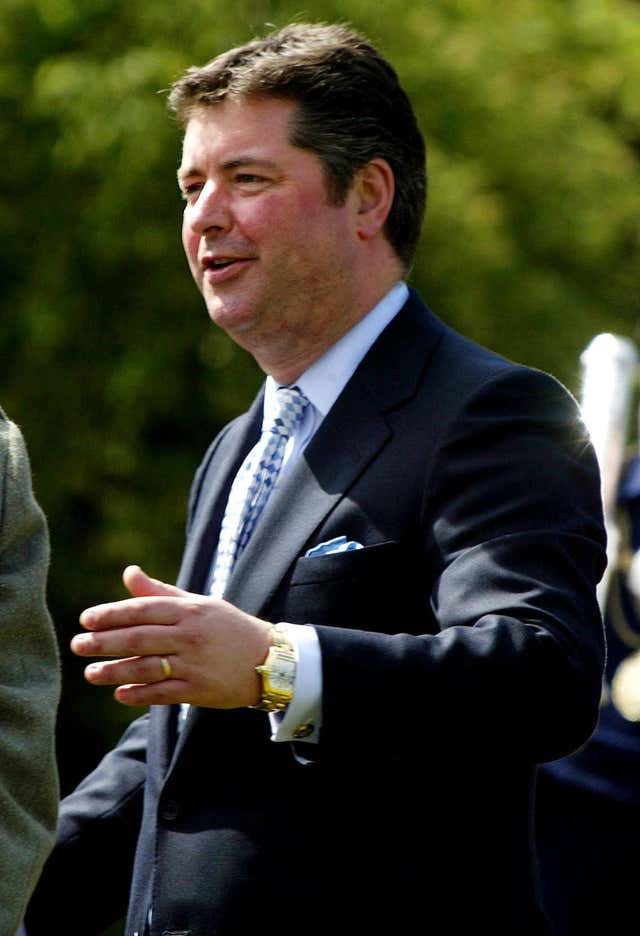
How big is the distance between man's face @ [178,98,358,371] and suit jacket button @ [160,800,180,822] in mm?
791

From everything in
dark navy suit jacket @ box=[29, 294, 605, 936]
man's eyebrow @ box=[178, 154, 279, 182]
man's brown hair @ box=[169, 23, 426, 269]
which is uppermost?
man's brown hair @ box=[169, 23, 426, 269]

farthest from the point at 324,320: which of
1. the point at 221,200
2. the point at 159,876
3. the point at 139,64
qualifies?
the point at 139,64

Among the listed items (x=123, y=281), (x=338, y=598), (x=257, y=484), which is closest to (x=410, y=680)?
(x=338, y=598)

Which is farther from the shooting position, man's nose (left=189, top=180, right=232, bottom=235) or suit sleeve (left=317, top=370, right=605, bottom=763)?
man's nose (left=189, top=180, right=232, bottom=235)

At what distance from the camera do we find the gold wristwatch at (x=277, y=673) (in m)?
2.34

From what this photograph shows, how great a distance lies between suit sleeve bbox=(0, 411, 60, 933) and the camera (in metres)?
2.22

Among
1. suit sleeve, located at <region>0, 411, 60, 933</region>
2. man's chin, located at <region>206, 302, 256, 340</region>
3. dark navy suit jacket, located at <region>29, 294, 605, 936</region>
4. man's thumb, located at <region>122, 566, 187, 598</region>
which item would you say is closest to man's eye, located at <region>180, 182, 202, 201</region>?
man's chin, located at <region>206, 302, 256, 340</region>

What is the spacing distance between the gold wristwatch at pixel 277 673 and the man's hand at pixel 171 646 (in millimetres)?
14

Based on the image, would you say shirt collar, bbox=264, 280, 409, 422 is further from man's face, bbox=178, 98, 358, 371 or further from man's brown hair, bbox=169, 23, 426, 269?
man's brown hair, bbox=169, 23, 426, 269

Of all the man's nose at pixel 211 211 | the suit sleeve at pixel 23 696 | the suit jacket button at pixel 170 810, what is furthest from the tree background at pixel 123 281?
the suit sleeve at pixel 23 696

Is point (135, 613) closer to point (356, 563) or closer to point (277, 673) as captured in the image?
point (277, 673)

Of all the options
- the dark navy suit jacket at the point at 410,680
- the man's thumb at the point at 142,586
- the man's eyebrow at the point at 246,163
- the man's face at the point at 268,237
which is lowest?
the dark navy suit jacket at the point at 410,680

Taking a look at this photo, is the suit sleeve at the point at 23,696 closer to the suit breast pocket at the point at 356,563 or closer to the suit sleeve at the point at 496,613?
the suit sleeve at the point at 496,613

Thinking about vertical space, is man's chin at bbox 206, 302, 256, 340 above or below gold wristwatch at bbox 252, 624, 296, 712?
above
